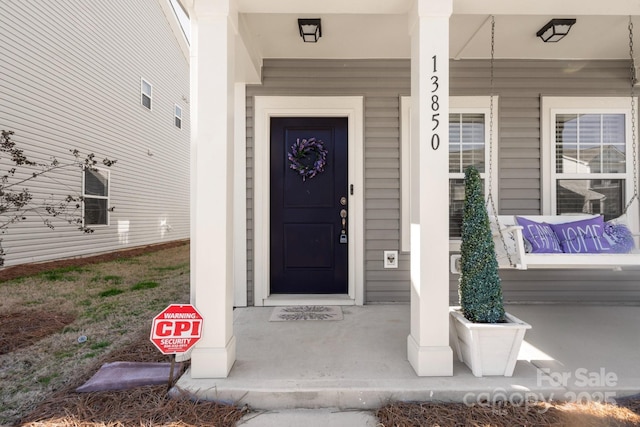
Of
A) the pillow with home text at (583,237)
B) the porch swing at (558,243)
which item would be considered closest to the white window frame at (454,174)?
the porch swing at (558,243)

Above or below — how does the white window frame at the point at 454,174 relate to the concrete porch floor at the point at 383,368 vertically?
above

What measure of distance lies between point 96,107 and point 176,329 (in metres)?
6.78

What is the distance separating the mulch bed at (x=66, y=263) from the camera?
4.95 m

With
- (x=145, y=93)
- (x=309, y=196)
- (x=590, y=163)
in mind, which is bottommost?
(x=309, y=196)

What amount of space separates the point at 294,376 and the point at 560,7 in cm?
286

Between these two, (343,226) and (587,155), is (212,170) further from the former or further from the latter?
(587,155)

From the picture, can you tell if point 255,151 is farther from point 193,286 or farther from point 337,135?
point 193,286

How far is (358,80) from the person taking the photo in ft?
11.5

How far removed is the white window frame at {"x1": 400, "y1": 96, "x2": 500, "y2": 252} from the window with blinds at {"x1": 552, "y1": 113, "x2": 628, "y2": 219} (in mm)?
638

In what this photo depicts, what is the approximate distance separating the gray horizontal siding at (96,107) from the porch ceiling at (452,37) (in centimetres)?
456

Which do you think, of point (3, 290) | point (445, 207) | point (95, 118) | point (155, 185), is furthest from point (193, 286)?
point (155, 185)

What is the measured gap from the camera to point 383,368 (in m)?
2.08

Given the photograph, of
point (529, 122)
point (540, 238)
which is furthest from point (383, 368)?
point (529, 122)

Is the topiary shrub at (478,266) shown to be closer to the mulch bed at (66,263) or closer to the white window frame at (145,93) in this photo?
the mulch bed at (66,263)
